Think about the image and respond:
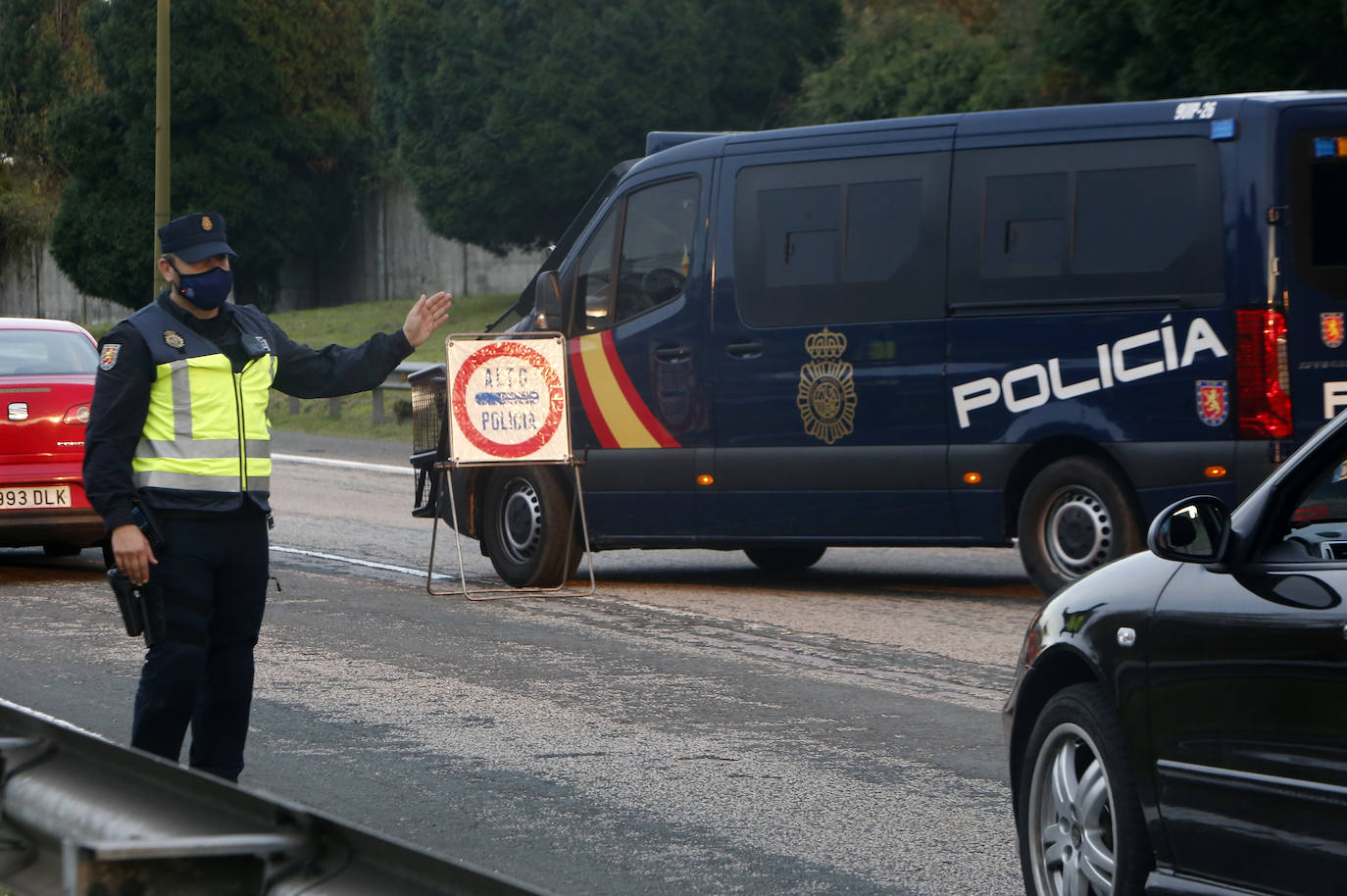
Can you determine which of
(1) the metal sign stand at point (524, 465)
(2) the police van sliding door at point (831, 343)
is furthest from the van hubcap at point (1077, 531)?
(1) the metal sign stand at point (524, 465)

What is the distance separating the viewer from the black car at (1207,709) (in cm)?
402

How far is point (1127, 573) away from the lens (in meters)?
4.80

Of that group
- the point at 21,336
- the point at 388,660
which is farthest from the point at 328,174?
the point at 388,660

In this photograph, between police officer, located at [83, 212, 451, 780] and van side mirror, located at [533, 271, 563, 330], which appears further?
van side mirror, located at [533, 271, 563, 330]

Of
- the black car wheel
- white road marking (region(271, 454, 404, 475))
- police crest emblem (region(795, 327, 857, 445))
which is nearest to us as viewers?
the black car wheel

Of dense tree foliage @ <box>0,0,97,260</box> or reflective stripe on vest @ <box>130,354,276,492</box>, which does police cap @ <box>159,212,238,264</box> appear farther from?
dense tree foliage @ <box>0,0,97,260</box>

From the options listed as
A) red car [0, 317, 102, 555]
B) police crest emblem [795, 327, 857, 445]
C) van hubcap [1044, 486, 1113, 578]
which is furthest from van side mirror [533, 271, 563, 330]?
van hubcap [1044, 486, 1113, 578]

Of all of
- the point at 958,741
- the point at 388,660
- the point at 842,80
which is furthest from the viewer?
the point at 842,80

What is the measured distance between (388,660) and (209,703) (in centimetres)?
336

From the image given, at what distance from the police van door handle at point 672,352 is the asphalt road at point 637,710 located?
134 cm

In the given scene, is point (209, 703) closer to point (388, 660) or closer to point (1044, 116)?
point (388, 660)

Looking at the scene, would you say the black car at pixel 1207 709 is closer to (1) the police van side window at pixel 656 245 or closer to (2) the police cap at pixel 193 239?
(2) the police cap at pixel 193 239

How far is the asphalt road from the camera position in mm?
6102

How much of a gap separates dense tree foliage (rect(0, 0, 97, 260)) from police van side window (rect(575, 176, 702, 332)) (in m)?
60.4
